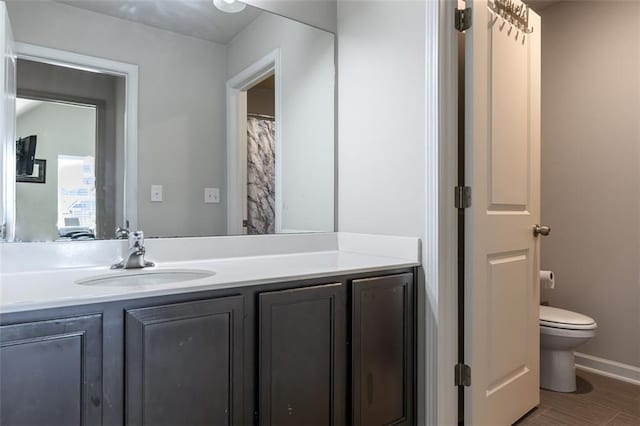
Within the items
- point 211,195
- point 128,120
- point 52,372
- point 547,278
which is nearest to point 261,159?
point 211,195

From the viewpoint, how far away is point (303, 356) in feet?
4.46

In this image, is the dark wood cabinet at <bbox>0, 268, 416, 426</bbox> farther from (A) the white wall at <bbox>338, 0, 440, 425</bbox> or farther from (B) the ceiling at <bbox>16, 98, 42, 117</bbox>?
(B) the ceiling at <bbox>16, 98, 42, 117</bbox>

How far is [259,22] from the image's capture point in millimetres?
1927

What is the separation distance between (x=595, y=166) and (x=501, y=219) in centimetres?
121

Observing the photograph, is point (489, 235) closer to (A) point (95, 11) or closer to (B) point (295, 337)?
(B) point (295, 337)

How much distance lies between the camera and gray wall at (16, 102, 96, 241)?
1.41m

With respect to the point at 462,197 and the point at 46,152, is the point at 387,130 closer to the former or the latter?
the point at 462,197

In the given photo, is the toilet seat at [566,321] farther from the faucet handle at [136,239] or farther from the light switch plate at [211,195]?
the faucet handle at [136,239]

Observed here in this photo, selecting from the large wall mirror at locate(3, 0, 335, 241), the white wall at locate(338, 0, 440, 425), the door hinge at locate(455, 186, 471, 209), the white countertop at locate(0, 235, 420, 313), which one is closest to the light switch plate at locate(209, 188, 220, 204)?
the large wall mirror at locate(3, 0, 335, 241)

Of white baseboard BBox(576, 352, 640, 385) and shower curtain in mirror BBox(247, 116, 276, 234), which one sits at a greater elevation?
shower curtain in mirror BBox(247, 116, 276, 234)

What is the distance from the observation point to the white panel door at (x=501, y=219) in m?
1.68

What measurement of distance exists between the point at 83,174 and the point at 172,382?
2.87 feet

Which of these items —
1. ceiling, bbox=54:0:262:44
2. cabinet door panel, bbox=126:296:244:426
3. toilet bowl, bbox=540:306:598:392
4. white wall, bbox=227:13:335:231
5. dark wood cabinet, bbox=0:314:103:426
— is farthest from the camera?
toilet bowl, bbox=540:306:598:392

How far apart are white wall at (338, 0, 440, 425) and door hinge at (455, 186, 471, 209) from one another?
143 mm
